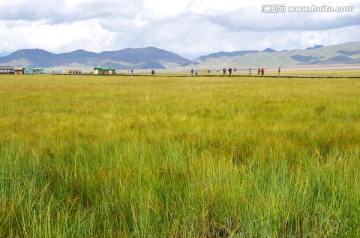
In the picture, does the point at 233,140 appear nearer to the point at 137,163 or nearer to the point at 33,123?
the point at 137,163

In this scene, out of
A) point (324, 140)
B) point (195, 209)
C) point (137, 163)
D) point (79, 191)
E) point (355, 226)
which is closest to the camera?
point (355, 226)

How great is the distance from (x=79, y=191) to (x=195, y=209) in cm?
125

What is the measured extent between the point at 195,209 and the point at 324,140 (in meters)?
3.94

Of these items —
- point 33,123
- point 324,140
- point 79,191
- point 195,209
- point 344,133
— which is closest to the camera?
point 195,209

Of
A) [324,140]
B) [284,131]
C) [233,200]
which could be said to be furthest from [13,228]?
[284,131]

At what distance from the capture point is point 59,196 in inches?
118

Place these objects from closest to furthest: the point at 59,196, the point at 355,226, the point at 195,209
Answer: the point at 355,226
the point at 195,209
the point at 59,196

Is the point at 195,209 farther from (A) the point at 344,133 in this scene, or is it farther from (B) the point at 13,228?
(A) the point at 344,133

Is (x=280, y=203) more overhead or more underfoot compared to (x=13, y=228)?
more overhead

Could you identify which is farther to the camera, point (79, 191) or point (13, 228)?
point (79, 191)

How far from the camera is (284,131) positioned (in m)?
6.96

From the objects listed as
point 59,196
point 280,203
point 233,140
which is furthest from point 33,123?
point 280,203

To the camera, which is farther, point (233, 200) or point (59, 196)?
point (59, 196)

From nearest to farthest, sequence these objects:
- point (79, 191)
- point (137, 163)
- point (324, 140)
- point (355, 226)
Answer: point (355, 226) < point (79, 191) < point (137, 163) < point (324, 140)
